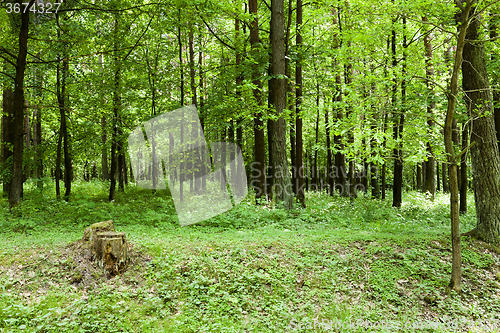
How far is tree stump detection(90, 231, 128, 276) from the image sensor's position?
5484 mm

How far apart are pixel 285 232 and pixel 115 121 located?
9649mm

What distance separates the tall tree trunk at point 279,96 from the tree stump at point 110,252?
6.02m

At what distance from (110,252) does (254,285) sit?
2815 millimetres

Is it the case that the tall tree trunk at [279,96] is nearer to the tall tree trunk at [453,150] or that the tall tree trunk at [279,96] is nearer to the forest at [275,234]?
the forest at [275,234]

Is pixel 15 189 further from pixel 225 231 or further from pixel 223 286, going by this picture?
pixel 223 286

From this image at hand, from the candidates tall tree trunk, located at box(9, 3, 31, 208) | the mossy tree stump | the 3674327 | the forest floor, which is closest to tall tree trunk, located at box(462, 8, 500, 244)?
the forest floor

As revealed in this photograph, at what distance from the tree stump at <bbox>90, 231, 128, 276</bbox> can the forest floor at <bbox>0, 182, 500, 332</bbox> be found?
177mm

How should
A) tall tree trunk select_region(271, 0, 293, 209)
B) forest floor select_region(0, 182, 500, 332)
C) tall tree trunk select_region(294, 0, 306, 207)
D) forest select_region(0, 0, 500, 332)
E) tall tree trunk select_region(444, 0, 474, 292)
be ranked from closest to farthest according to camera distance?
1. forest floor select_region(0, 182, 500, 332)
2. forest select_region(0, 0, 500, 332)
3. tall tree trunk select_region(444, 0, 474, 292)
4. tall tree trunk select_region(271, 0, 293, 209)
5. tall tree trunk select_region(294, 0, 306, 207)

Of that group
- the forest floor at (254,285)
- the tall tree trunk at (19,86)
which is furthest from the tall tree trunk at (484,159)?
the tall tree trunk at (19,86)

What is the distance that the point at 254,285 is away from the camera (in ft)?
17.7

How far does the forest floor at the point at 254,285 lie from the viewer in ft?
14.6

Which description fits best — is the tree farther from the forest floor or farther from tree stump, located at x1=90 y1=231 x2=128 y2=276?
tree stump, located at x1=90 y1=231 x2=128 y2=276

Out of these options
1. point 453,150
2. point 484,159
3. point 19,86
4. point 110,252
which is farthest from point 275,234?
point 19,86

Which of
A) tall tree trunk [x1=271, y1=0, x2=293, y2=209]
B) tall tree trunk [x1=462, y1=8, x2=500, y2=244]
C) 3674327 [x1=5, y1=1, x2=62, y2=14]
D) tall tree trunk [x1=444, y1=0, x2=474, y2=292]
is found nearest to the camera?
tall tree trunk [x1=444, y1=0, x2=474, y2=292]
